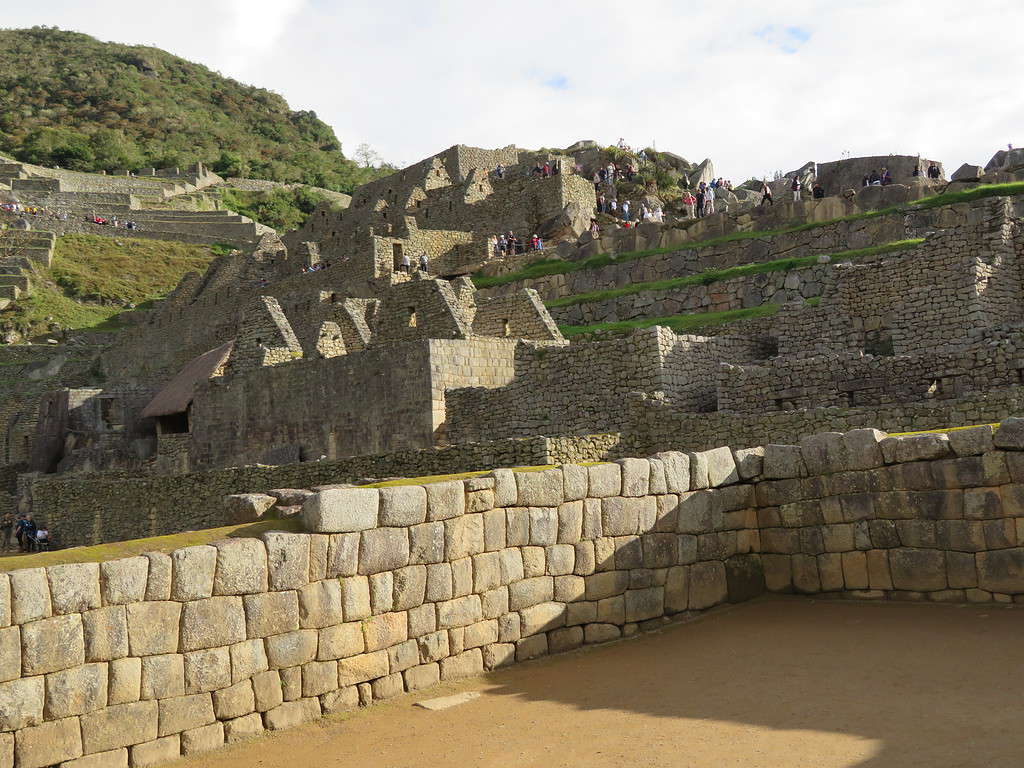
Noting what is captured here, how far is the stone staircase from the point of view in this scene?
58.1 meters

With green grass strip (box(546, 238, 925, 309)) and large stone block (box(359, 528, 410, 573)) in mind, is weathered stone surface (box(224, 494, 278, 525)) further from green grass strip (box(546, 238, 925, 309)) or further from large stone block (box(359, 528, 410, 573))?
green grass strip (box(546, 238, 925, 309))

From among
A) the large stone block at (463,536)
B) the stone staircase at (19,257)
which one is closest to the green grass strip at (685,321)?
the large stone block at (463,536)

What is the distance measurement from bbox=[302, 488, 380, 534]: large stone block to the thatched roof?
64.0 feet

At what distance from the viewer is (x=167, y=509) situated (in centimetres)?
2434

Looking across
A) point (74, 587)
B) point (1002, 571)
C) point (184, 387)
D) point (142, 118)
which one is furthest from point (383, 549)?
point (142, 118)

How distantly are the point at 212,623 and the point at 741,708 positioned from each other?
3.73m

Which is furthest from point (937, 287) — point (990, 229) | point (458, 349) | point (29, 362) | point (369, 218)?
point (29, 362)

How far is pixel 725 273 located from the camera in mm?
25953

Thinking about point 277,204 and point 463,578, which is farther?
point 277,204

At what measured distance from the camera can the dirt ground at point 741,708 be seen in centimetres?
717

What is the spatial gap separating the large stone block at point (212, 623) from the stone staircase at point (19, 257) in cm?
5395

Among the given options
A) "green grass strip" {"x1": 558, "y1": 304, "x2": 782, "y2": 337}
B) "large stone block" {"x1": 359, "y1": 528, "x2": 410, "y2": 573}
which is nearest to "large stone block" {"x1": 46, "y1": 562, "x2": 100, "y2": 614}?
"large stone block" {"x1": 359, "y1": 528, "x2": 410, "y2": 573}

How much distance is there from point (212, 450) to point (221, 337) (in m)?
13.6

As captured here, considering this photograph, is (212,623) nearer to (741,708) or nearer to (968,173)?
(741,708)
